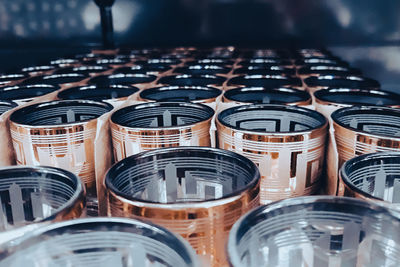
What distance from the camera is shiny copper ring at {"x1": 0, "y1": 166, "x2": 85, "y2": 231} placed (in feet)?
1.62

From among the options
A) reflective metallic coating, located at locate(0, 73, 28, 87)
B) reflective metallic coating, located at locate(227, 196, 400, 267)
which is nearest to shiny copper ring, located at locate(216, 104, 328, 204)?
reflective metallic coating, located at locate(227, 196, 400, 267)

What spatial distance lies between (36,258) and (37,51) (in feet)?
11.9

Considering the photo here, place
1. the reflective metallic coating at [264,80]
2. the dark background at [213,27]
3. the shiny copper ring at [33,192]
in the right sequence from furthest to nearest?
the dark background at [213,27] → the reflective metallic coating at [264,80] → the shiny copper ring at [33,192]

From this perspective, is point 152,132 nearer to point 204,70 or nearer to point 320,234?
point 320,234

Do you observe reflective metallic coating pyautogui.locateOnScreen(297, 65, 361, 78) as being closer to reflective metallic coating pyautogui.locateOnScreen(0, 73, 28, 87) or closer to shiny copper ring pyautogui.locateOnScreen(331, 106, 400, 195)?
shiny copper ring pyautogui.locateOnScreen(331, 106, 400, 195)

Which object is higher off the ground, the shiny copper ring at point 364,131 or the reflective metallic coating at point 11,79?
the shiny copper ring at point 364,131

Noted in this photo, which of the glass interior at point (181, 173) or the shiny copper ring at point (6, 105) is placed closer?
the glass interior at point (181, 173)

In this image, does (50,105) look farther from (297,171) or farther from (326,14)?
(326,14)

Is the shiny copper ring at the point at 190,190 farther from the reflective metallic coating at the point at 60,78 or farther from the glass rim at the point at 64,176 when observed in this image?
the reflective metallic coating at the point at 60,78

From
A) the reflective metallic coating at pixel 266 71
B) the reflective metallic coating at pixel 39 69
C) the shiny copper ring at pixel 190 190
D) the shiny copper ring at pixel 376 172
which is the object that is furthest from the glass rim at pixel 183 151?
the reflective metallic coating at pixel 39 69

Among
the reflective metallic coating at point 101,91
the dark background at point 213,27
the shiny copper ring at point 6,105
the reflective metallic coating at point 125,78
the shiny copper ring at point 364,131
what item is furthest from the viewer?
the dark background at point 213,27

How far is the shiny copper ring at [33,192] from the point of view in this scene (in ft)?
1.62

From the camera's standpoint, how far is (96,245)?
389 millimetres

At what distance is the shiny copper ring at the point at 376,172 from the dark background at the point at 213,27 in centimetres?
305
